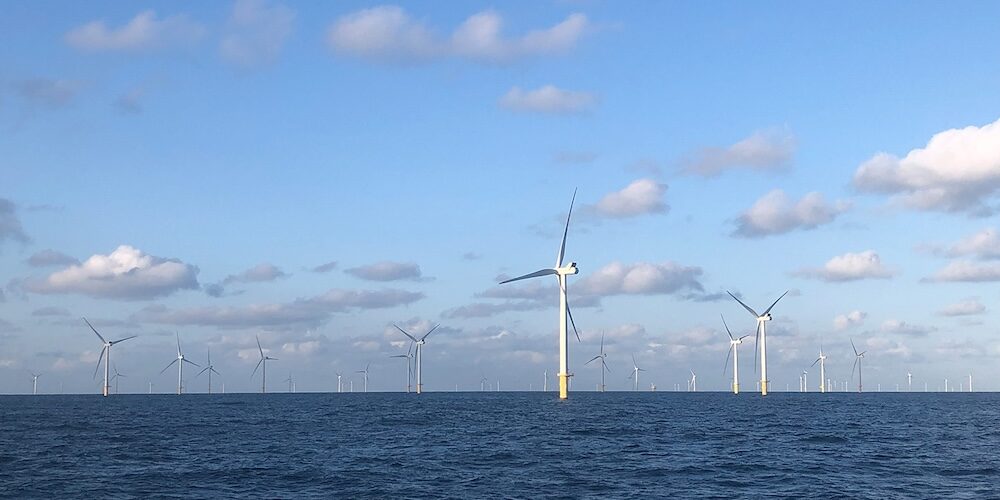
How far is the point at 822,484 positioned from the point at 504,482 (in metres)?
24.3

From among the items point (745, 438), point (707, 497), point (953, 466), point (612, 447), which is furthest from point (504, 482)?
point (745, 438)

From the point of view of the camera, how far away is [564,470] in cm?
7906

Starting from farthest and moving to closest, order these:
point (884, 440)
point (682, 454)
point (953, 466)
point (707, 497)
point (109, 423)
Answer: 1. point (109, 423)
2. point (884, 440)
3. point (682, 454)
4. point (953, 466)
5. point (707, 497)

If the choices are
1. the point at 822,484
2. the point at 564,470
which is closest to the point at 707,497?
the point at 822,484

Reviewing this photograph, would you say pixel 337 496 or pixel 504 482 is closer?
pixel 337 496

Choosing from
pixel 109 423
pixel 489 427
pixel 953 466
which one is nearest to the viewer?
pixel 953 466

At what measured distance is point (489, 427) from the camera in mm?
137750

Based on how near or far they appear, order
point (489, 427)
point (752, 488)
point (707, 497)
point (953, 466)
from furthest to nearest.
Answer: point (489, 427), point (953, 466), point (752, 488), point (707, 497)

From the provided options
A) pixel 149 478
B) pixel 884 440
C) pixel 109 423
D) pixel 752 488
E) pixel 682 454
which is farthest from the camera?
pixel 109 423

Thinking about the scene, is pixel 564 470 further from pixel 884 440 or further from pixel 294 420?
pixel 294 420

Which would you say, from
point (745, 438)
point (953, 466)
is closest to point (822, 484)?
point (953, 466)

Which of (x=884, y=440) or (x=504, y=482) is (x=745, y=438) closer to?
(x=884, y=440)

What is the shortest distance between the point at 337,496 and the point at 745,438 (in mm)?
64234

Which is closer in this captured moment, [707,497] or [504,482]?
[707,497]
